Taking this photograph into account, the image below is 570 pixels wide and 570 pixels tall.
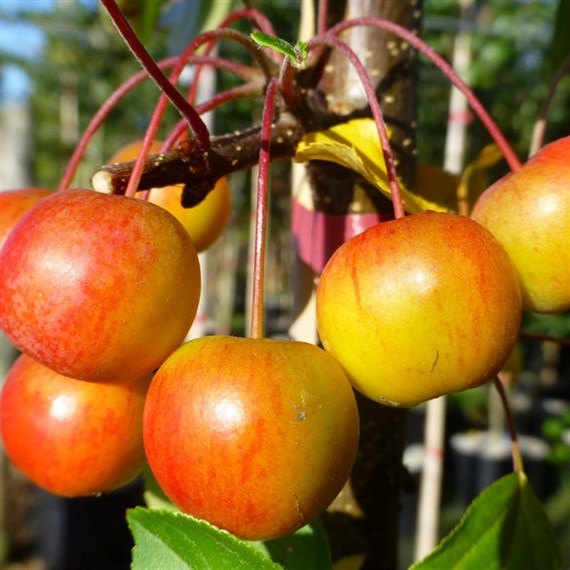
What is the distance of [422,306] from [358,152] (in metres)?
0.17

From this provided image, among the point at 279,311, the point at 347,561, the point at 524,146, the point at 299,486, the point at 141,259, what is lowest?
the point at 279,311

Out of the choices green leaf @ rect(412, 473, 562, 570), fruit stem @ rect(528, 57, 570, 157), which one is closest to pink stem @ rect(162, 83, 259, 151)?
fruit stem @ rect(528, 57, 570, 157)

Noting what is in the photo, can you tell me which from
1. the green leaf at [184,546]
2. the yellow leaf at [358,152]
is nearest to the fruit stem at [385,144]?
the yellow leaf at [358,152]

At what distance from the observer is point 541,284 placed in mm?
492

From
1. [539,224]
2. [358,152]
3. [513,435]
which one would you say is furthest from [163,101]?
[513,435]

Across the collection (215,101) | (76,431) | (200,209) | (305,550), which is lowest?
(305,550)

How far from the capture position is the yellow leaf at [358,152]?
0.50m

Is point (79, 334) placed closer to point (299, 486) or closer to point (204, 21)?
point (299, 486)

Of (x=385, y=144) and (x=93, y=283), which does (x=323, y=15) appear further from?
(x=93, y=283)

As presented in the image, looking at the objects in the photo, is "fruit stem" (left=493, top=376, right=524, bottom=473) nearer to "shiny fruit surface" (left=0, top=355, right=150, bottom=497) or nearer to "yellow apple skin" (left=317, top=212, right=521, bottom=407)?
"yellow apple skin" (left=317, top=212, right=521, bottom=407)

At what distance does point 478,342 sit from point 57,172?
33.9 feet

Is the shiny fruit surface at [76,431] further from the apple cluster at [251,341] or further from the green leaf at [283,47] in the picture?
the green leaf at [283,47]

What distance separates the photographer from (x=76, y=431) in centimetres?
51

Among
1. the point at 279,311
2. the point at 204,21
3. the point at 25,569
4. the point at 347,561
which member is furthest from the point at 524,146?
the point at 347,561
